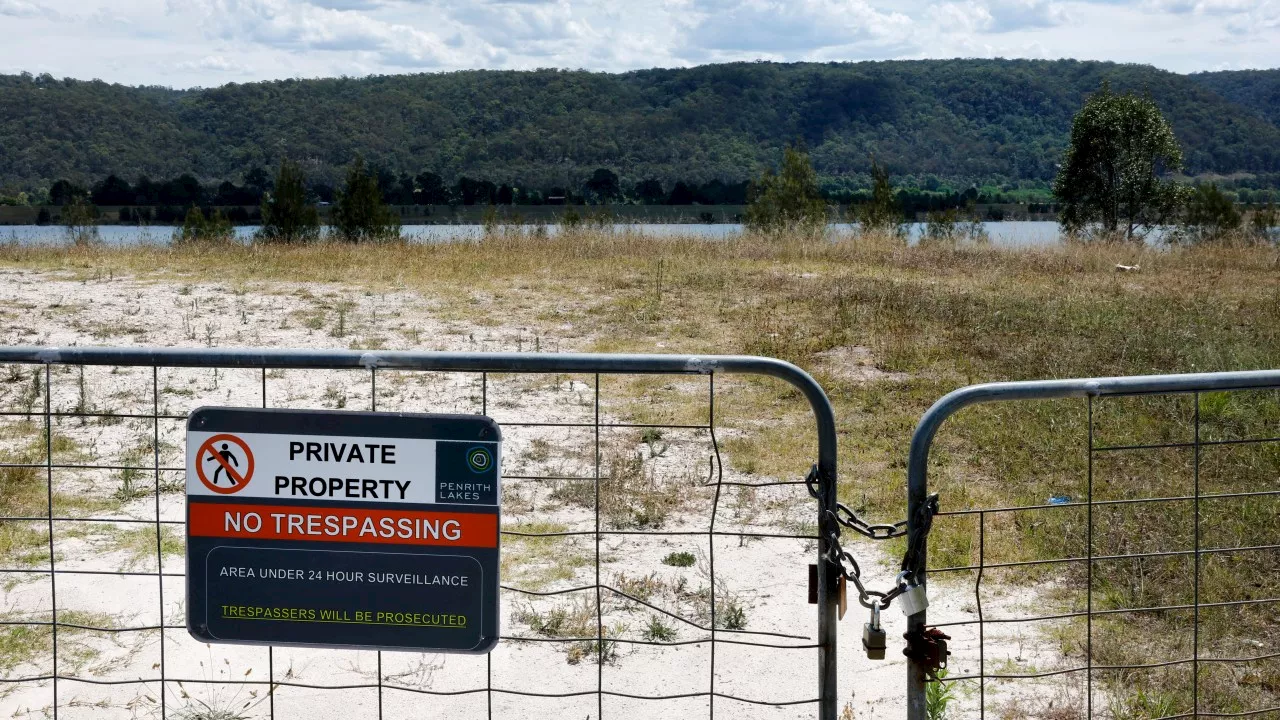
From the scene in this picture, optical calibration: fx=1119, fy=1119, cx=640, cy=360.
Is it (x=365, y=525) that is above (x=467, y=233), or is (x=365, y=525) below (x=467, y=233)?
below

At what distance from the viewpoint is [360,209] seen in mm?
29828

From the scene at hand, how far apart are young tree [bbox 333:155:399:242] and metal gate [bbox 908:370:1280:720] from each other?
77.4ft

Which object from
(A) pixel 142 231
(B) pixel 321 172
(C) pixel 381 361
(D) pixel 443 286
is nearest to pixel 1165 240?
(D) pixel 443 286

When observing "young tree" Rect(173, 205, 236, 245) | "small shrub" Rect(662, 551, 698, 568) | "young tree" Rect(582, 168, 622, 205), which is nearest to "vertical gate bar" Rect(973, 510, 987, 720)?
"small shrub" Rect(662, 551, 698, 568)

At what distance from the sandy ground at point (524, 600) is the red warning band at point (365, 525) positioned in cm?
29

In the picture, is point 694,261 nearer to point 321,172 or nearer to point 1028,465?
point 1028,465

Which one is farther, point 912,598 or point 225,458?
point 225,458

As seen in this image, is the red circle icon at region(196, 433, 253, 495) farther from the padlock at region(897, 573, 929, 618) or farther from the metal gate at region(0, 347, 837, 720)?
the padlock at region(897, 573, 929, 618)

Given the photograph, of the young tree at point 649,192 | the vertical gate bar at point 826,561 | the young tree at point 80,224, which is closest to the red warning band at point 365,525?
the vertical gate bar at point 826,561

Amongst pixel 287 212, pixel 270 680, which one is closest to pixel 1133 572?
pixel 270 680

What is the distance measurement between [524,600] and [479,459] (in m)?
2.86

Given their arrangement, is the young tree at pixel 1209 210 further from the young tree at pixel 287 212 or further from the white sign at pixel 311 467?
the white sign at pixel 311 467

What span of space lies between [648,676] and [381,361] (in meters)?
2.27

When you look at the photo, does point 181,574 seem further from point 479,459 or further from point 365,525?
point 479,459
